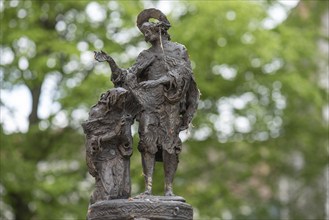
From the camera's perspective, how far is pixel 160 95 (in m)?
10.5

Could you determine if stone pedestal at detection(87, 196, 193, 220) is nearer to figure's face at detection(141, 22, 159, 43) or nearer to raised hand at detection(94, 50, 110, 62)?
raised hand at detection(94, 50, 110, 62)

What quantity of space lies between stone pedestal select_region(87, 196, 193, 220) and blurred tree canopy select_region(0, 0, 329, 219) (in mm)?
8522

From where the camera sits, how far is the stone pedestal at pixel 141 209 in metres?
9.80

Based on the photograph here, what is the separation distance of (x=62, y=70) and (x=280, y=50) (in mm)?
4889

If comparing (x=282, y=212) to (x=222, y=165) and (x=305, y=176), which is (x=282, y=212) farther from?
(x=222, y=165)

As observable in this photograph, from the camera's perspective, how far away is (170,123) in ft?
34.3

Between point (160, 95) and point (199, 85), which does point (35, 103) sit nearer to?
point (199, 85)

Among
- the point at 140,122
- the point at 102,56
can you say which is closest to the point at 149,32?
the point at 102,56

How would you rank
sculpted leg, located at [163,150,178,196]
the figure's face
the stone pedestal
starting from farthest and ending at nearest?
the figure's face
sculpted leg, located at [163,150,178,196]
the stone pedestal

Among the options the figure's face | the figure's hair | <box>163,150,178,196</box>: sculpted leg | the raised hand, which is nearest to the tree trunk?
the figure's hair

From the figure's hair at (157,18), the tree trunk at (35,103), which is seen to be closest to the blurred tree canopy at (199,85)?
the tree trunk at (35,103)

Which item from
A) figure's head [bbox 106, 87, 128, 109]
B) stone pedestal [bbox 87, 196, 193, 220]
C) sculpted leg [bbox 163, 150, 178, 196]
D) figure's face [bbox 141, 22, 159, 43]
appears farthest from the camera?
figure's face [bbox 141, 22, 159, 43]

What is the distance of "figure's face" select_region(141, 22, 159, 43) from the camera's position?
1073 cm

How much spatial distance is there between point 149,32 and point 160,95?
80 centimetres
